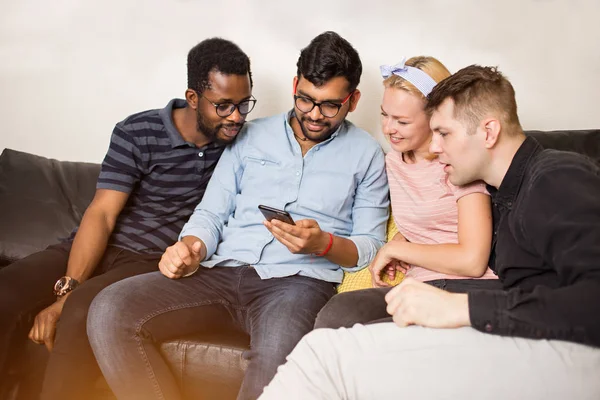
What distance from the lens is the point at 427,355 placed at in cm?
130

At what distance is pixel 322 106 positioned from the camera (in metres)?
2.05

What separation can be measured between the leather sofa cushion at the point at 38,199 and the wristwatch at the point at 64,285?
47 cm

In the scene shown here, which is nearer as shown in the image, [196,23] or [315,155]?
[315,155]

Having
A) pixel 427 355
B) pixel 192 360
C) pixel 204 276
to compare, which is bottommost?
pixel 192 360

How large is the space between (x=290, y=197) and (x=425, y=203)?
0.47 meters

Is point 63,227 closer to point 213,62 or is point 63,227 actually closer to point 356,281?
point 213,62

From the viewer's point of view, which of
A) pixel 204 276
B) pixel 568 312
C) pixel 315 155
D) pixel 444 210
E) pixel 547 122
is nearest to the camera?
pixel 568 312

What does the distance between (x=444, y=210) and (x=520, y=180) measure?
0.36 meters

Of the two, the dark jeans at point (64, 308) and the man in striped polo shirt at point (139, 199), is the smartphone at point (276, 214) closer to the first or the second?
the man in striped polo shirt at point (139, 199)

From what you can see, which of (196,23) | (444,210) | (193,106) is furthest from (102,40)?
(444,210)

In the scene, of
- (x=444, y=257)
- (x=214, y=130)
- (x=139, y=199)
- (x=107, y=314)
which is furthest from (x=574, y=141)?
(x=107, y=314)

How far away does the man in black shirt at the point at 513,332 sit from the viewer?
4.09 ft

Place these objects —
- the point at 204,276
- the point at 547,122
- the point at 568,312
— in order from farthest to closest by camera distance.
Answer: the point at 547,122, the point at 204,276, the point at 568,312

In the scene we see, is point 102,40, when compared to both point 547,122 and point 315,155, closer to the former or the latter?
point 315,155
